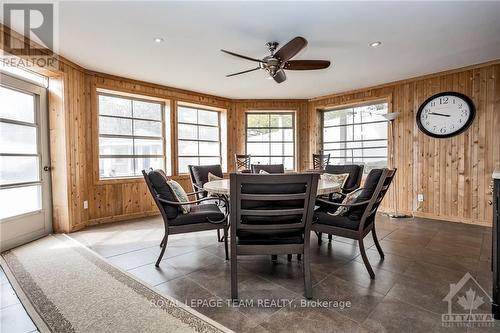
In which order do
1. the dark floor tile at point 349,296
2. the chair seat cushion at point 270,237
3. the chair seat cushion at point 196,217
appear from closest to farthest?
the dark floor tile at point 349,296 < the chair seat cushion at point 270,237 < the chair seat cushion at point 196,217

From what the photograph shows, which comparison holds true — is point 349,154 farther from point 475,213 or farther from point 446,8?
point 446,8

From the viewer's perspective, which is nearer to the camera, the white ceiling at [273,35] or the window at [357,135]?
the white ceiling at [273,35]

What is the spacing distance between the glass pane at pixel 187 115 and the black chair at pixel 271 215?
3.77 m

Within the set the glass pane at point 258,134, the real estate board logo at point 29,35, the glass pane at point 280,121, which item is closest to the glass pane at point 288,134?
the glass pane at point 280,121

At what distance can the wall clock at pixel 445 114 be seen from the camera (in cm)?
378

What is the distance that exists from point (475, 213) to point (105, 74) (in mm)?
6215

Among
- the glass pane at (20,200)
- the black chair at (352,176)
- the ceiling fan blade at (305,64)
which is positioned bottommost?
the glass pane at (20,200)

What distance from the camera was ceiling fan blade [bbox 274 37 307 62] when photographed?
210 centimetres

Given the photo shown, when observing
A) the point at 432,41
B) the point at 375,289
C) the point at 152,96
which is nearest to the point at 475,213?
the point at 432,41

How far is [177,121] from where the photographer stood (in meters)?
4.88

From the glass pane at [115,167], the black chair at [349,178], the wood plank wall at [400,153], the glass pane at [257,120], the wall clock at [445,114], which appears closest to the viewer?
the black chair at [349,178]

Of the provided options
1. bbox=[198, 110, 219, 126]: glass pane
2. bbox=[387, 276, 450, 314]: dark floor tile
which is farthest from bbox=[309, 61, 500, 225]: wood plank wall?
bbox=[198, 110, 219, 126]: glass pane

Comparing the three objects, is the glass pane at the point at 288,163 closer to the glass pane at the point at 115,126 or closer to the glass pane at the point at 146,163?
the glass pane at the point at 146,163

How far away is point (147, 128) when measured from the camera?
4641mm
